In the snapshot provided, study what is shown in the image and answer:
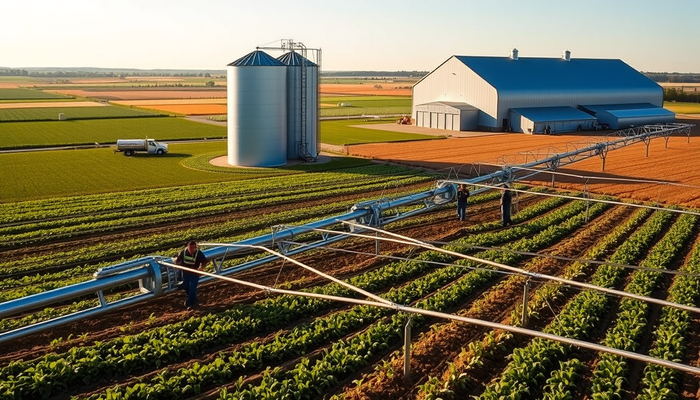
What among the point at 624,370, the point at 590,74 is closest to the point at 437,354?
the point at 624,370

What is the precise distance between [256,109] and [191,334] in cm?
2931

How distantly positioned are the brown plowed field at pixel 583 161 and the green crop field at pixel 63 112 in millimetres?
46735

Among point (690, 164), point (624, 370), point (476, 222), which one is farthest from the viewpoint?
point (690, 164)

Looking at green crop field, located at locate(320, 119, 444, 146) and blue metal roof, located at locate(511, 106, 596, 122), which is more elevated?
blue metal roof, located at locate(511, 106, 596, 122)

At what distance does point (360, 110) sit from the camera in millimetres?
103938

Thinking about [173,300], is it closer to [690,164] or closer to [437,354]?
[437,354]

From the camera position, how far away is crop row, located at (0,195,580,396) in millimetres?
12461

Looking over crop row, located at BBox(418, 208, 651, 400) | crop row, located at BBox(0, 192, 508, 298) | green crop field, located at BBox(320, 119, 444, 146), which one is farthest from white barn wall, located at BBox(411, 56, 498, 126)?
crop row, located at BBox(0, 192, 508, 298)

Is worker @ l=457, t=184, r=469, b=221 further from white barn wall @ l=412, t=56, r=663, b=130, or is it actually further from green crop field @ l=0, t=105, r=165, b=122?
green crop field @ l=0, t=105, r=165, b=122

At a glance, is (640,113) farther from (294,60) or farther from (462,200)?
(462,200)

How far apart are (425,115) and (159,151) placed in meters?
34.8

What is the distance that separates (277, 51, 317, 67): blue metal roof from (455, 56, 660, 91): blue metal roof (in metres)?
30.4

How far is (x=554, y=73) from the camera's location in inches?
3076

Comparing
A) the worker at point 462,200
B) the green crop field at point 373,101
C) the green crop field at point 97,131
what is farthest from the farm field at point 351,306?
the green crop field at point 373,101
